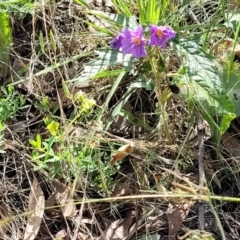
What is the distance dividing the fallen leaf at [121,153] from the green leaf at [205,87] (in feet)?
0.70

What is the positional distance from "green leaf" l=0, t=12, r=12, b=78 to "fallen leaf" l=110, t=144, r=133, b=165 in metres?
A: 0.49

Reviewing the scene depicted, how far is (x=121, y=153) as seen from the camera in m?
1.60

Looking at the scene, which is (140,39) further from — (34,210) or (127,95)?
(34,210)

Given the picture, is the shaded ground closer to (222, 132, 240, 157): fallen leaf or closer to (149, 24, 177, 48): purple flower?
(222, 132, 240, 157): fallen leaf

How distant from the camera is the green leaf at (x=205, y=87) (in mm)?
1537

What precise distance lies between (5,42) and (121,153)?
56 cm

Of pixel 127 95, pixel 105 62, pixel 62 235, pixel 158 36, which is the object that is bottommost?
pixel 62 235

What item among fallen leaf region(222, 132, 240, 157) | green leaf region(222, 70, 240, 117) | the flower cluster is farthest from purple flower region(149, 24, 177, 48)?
fallen leaf region(222, 132, 240, 157)

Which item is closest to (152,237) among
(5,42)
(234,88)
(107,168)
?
(107,168)

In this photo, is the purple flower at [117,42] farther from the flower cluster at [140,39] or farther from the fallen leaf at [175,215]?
the fallen leaf at [175,215]

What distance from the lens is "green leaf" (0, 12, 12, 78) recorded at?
183 cm

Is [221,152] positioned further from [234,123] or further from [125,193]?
[125,193]

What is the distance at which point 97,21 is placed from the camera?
1881 millimetres

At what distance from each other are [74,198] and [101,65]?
1.25ft
